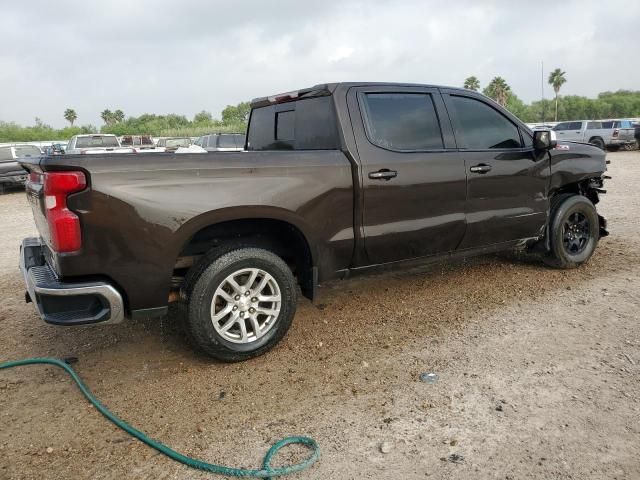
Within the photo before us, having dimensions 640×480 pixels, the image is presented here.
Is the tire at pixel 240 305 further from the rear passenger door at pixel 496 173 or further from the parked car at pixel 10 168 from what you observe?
the parked car at pixel 10 168

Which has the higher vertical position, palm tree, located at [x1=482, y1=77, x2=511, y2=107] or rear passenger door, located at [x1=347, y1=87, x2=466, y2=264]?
palm tree, located at [x1=482, y1=77, x2=511, y2=107]

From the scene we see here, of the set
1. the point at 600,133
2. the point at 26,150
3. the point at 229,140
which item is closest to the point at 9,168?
the point at 26,150

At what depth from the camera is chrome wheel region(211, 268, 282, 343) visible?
3330 millimetres

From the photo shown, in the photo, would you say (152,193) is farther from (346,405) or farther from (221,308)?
(346,405)

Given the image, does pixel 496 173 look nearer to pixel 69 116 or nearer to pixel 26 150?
pixel 26 150

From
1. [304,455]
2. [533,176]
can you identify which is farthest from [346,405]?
[533,176]

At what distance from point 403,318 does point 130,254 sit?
7.32 ft

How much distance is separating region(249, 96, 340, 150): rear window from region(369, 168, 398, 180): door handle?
1.11 feet

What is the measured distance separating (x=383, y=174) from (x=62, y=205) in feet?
7.07

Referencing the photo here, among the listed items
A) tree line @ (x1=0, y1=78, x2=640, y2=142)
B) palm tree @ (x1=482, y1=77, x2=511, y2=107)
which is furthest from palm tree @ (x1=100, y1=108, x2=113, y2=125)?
palm tree @ (x1=482, y1=77, x2=511, y2=107)

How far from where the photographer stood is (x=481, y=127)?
4523 millimetres

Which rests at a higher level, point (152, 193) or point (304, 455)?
point (152, 193)

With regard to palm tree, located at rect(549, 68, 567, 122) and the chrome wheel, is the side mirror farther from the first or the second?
palm tree, located at rect(549, 68, 567, 122)

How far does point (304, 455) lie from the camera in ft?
8.17
